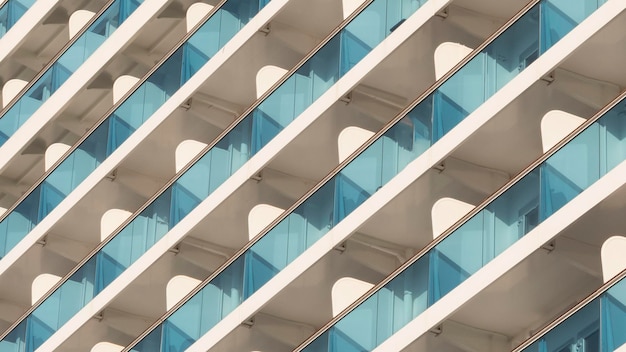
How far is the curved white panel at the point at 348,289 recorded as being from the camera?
3831cm

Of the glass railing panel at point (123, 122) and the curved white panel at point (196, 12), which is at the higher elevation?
the curved white panel at point (196, 12)

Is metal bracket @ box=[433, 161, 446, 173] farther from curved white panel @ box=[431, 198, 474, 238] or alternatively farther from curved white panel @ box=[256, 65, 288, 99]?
curved white panel @ box=[256, 65, 288, 99]

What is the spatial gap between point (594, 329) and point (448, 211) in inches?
212

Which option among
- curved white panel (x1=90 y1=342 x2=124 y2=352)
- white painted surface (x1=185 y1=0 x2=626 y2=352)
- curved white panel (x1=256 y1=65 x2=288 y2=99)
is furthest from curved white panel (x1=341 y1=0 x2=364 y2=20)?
curved white panel (x1=90 y1=342 x2=124 y2=352)

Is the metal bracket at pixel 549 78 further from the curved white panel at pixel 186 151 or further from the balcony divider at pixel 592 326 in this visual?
the curved white panel at pixel 186 151

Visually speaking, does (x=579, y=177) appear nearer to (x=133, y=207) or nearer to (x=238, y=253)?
(x=238, y=253)

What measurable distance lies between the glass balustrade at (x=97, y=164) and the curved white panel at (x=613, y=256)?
9288mm

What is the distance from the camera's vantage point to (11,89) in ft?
160

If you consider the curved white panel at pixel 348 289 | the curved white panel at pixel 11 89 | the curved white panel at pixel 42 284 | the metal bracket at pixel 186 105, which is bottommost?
the curved white panel at pixel 348 289

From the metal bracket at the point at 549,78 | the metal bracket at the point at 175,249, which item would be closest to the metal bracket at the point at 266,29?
the metal bracket at the point at 175,249

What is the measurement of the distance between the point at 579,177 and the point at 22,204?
1460 cm

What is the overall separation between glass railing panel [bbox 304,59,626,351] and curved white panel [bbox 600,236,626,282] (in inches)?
35.7

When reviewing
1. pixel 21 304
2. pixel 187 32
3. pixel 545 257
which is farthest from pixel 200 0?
pixel 545 257

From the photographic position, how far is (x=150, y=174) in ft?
143
